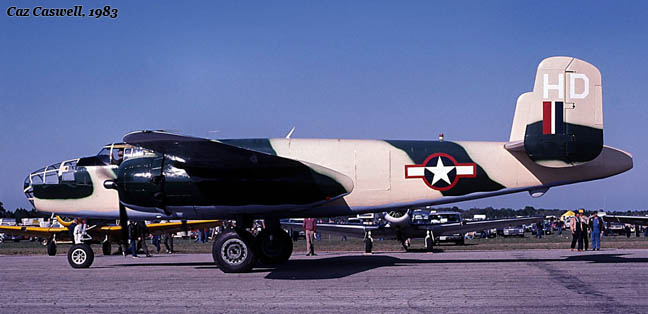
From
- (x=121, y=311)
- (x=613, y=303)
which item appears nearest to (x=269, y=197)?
(x=121, y=311)

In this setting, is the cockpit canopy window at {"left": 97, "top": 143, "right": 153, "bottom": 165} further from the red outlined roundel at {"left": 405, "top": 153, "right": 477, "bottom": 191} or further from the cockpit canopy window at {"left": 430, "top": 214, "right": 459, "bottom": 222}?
the cockpit canopy window at {"left": 430, "top": 214, "right": 459, "bottom": 222}

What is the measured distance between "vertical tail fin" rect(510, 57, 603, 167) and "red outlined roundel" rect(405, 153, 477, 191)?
61.8 inches

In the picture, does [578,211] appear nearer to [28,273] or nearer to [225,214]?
[225,214]

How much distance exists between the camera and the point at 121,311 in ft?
29.6

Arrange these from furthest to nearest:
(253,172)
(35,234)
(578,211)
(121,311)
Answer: (35,234), (578,211), (253,172), (121,311)

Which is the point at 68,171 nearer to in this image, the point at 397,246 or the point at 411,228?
the point at 411,228

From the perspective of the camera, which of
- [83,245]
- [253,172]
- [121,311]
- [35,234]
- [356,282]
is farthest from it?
[35,234]

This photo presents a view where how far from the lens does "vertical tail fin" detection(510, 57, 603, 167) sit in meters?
15.0

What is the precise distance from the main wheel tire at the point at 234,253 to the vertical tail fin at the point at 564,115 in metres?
7.26

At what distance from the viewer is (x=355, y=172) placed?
1562 cm

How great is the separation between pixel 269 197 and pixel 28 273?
20.9 feet

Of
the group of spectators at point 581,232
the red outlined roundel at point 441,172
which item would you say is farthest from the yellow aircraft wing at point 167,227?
the group of spectators at point 581,232

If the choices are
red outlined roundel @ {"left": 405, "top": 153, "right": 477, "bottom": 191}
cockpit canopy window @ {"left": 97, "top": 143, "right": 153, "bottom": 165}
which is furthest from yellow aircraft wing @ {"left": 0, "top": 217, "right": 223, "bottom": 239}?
red outlined roundel @ {"left": 405, "top": 153, "right": 477, "bottom": 191}

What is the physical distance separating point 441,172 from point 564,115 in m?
3.33
